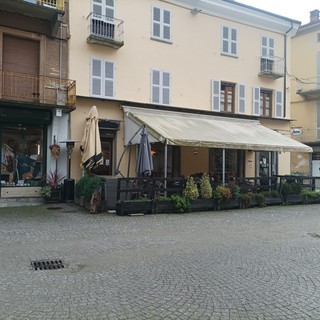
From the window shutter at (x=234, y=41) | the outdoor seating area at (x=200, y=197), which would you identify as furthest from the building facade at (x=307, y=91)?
the outdoor seating area at (x=200, y=197)

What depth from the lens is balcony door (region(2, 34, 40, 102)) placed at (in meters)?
13.5

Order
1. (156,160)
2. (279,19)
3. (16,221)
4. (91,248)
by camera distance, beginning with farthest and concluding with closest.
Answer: (279,19) < (156,160) < (16,221) < (91,248)

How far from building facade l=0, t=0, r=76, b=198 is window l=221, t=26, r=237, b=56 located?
27.1 feet

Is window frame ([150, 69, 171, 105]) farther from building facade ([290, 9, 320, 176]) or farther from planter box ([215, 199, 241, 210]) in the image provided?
building facade ([290, 9, 320, 176])

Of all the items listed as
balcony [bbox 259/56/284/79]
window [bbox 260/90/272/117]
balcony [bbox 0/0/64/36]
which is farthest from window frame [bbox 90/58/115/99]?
window [bbox 260/90/272/117]

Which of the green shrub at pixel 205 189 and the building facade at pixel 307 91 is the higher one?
the building facade at pixel 307 91

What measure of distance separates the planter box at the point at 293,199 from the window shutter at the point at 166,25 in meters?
8.96

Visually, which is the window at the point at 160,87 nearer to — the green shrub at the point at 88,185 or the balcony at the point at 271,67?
the green shrub at the point at 88,185

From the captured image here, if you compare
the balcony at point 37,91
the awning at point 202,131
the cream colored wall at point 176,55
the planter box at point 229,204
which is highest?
the cream colored wall at point 176,55

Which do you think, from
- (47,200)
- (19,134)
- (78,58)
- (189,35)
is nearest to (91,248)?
(47,200)

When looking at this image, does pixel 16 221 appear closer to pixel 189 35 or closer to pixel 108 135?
pixel 108 135

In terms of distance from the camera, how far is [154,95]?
16906 mm

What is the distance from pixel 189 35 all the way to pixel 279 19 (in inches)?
237

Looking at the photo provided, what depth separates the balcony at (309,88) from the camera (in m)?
29.2
